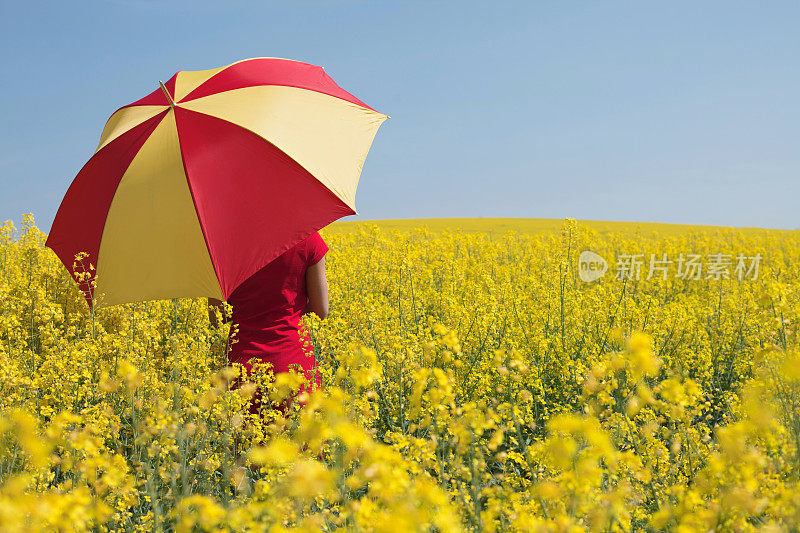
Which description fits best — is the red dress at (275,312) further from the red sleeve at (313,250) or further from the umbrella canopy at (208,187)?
the umbrella canopy at (208,187)

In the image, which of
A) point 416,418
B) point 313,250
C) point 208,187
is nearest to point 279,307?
point 313,250

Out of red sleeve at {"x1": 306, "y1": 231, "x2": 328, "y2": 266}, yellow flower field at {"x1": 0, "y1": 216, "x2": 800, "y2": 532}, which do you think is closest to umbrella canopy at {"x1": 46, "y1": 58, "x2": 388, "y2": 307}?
red sleeve at {"x1": 306, "y1": 231, "x2": 328, "y2": 266}

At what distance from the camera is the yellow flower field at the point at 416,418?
5.13 feet

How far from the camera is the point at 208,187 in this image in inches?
107

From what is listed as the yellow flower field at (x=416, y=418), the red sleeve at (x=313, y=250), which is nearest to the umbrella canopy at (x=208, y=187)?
the red sleeve at (x=313, y=250)

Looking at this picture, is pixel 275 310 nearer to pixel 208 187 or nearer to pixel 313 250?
pixel 313 250

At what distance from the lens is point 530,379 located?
3396mm

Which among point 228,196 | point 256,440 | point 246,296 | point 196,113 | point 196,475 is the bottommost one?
point 196,475

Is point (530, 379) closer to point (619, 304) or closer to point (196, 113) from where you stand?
point (619, 304)

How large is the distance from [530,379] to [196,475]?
2094 millimetres

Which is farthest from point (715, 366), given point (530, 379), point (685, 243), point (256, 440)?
point (685, 243)

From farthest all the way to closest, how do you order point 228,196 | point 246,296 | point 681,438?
1. point 246,296
2. point 228,196
3. point 681,438

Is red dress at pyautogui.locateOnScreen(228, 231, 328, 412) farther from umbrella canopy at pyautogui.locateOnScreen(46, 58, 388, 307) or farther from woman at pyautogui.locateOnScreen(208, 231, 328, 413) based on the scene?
umbrella canopy at pyautogui.locateOnScreen(46, 58, 388, 307)

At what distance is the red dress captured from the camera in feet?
10.1
